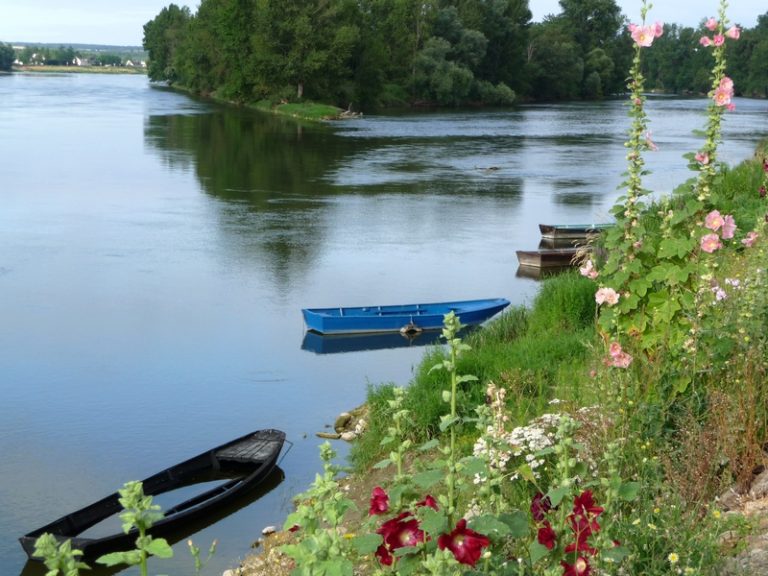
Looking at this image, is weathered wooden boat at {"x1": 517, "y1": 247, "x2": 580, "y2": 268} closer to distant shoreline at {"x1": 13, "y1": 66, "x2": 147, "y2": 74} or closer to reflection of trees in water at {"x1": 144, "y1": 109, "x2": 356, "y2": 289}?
reflection of trees in water at {"x1": 144, "y1": 109, "x2": 356, "y2": 289}

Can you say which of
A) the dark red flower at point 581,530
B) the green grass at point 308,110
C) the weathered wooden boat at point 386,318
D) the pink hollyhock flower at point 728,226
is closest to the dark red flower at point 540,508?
the dark red flower at point 581,530

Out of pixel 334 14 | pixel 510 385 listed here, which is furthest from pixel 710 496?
pixel 334 14

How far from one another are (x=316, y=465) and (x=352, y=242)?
457 inches

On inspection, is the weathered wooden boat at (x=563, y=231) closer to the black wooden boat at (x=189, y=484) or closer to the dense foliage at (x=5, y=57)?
the black wooden boat at (x=189, y=484)

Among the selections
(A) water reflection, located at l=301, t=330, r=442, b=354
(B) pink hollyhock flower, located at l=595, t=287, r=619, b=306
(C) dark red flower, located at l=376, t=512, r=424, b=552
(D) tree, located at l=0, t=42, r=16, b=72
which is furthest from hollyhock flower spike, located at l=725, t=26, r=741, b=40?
(D) tree, located at l=0, t=42, r=16, b=72

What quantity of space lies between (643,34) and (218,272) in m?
13.2

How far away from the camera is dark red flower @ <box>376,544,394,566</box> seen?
3.25m

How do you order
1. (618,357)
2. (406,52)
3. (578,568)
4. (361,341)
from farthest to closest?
(406,52), (361,341), (618,357), (578,568)

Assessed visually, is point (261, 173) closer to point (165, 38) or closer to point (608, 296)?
point (608, 296)

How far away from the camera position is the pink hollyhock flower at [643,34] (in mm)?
6152

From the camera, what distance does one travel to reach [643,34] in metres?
6.22

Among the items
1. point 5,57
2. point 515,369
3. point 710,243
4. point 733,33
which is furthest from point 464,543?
point 5,57

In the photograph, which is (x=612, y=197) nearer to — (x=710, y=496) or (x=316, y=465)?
(x=316, y=465)

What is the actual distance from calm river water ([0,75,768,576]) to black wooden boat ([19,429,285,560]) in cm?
23
